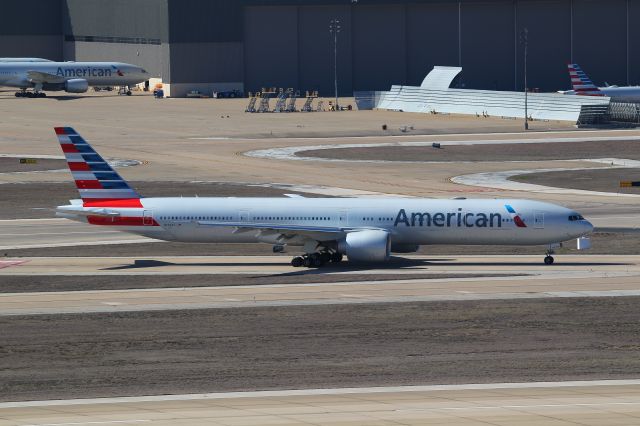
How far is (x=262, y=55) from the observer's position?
574 ft

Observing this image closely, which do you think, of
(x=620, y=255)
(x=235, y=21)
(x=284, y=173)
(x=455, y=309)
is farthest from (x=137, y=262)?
(x=235, y=21)

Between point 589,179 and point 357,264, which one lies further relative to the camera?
point 589,179

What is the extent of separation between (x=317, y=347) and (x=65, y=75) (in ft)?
446

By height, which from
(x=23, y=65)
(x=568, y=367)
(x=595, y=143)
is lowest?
(x=568, y=367)

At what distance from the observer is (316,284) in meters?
58.7

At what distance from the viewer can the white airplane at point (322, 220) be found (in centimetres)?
6253

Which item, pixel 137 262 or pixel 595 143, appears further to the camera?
pixel 595 143

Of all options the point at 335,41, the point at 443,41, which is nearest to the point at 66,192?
the point at 335,41

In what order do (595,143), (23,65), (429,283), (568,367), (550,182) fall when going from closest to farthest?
(568,367), (429,283), (550,182), (595,143), (23,65)

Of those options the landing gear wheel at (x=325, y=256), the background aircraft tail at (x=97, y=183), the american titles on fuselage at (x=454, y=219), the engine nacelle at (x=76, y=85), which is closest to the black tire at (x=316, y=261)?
the landing gear wheel at (x=325, y=256)

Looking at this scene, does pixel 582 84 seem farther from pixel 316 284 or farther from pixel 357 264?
pixel 316 284

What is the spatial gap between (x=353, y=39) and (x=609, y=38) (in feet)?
111

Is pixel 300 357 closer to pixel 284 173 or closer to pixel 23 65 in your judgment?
pixel 284 173

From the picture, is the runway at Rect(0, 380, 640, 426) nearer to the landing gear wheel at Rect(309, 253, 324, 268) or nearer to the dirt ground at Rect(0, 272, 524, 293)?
the dirt ground at Rect(0, 272, 524, 293)
